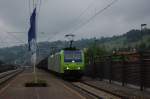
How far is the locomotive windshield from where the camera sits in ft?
142

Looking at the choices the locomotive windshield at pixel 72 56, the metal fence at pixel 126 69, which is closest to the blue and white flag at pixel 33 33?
the metal fence at pixel 126 69

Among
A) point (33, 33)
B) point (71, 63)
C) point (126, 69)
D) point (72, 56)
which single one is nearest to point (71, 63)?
point (71, 63)

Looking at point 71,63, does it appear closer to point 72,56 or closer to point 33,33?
point 72,56

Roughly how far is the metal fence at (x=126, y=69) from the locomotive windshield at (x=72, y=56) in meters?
1.96

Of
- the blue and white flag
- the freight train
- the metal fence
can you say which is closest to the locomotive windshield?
the freight train

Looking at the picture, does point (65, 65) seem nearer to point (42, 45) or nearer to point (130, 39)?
point (42, 45)

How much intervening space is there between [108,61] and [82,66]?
6403mm

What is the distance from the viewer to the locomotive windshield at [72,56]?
142 feet

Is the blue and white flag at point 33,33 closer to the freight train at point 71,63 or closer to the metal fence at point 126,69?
the metal fence at point 126,69

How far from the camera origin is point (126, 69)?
98.4 feet

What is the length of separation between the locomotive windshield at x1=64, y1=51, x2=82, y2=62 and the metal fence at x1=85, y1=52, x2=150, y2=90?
77.0 inches

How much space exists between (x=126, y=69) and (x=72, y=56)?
1425cm

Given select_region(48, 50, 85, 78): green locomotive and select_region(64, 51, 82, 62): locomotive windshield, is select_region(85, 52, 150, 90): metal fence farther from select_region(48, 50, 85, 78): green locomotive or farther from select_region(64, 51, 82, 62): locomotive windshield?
select_region(64, 51, 82, 62): locomotive windshield

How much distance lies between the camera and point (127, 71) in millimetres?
29594
